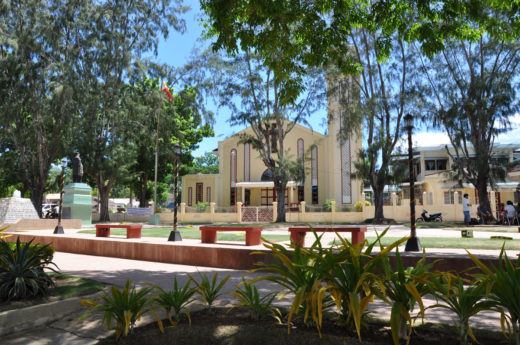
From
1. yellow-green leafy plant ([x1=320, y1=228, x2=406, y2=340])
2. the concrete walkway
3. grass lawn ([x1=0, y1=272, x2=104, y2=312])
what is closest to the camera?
yellow-green leafy plant ([x1=320, y1=228, x2=406, y2=340])

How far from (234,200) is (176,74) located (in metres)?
12.6

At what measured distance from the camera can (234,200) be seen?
36.7 meters

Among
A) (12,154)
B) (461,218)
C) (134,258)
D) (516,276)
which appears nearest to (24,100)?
(12,154)

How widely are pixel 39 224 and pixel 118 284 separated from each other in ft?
53.6

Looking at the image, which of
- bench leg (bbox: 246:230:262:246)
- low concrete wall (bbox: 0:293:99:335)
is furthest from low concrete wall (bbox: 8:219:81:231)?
low concrete wall (bbox: 0:293:99:335)

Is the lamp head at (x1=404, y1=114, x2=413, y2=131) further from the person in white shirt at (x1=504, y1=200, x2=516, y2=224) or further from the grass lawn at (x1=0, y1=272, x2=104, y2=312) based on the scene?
the person in white shirt at (x1=504, y1=200, x2=516, y2=224)

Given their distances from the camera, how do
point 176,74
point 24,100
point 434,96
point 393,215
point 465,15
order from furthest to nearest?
point 176,74 < point 393,215 < point 24,100 < point 434,96 < point 465,15

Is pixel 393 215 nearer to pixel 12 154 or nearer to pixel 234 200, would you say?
pixel 234 200

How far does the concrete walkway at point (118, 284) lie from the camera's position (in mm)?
4098

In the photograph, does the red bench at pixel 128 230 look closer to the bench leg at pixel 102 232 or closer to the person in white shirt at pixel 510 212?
the bench leg at pixel 102 232

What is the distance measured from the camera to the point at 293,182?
109 feet

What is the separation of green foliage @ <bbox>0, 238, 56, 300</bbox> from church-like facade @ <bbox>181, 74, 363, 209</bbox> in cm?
2579

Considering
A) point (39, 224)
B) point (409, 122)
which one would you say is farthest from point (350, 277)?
point (39, 224)

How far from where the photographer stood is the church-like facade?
33.2 meters
